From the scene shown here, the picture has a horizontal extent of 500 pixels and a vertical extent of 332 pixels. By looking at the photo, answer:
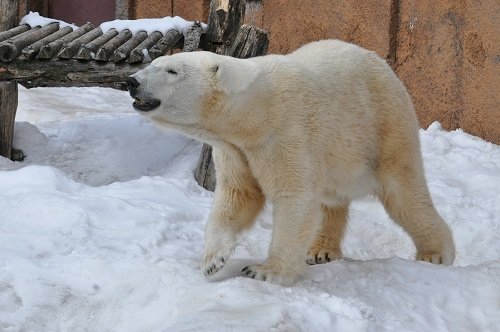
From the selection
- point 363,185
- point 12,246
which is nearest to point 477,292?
point 363,185

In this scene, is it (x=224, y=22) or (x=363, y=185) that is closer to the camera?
(x=363, y=185)

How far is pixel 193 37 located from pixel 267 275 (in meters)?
2.71

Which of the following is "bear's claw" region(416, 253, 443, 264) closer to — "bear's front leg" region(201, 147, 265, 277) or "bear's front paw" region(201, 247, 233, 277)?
"bear's front leg" region(201, 147, 265, 277)

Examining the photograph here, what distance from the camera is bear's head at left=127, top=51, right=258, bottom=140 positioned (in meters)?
3.21

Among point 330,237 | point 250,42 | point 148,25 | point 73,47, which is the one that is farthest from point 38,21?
point 330,237

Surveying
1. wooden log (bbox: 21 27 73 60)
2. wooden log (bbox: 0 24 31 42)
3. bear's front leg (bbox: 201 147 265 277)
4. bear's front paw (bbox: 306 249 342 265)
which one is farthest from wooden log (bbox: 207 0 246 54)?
bear's front leg (bbox: 201 147 265 277)

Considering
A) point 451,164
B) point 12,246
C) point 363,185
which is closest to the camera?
point 12,246

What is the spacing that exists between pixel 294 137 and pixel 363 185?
0.71 m

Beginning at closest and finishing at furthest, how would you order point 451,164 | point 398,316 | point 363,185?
point 398,316 → point 363,185 → point 451,164

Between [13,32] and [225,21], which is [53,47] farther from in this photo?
[225,21]

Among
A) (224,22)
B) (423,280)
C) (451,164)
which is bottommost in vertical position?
(451,164)

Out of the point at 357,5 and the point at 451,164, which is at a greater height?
the point at 357,5

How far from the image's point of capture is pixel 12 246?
362 cm

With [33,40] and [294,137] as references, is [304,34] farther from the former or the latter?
[294,137]
